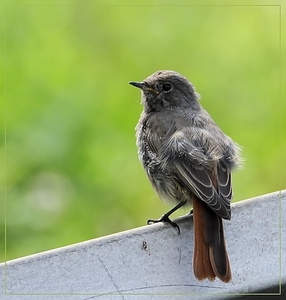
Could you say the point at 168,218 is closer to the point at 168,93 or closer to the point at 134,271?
the point at 134,271

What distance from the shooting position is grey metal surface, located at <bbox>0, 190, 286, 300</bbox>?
152 inches

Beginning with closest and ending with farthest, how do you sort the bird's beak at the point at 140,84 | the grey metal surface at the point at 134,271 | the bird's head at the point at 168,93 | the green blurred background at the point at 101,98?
the grey metal surface at the point at 134,271 < the green blurred background at the point at 101,98 < the bird's beak at the point at 140,84 < the bird's head at the point at 168,93

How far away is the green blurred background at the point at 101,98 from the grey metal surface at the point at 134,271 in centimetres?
51

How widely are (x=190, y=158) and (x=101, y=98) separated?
22.3 inches

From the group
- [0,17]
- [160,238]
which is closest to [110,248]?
[160,238]

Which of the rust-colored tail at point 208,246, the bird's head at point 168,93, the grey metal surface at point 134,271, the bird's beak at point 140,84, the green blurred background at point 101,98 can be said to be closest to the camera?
the grey metal surface at point 134,271

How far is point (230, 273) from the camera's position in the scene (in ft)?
13.1

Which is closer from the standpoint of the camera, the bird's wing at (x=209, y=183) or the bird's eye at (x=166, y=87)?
the bird's wing at (x=209, y=183)

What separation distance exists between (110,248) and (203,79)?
4.24ft

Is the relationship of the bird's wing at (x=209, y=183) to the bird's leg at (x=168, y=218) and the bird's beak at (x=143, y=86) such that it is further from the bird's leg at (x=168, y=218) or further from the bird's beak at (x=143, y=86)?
the bird's beak at (x=143, y=86)

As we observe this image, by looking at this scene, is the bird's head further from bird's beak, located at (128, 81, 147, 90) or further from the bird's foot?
the bird's foot

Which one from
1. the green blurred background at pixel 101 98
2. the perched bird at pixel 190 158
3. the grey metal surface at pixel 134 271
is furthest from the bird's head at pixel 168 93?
the grey metal surface at pixel 134 271

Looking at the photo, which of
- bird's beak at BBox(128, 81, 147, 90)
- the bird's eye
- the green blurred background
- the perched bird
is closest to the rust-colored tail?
the perched bird

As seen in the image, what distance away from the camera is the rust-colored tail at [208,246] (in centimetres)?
→ 402
